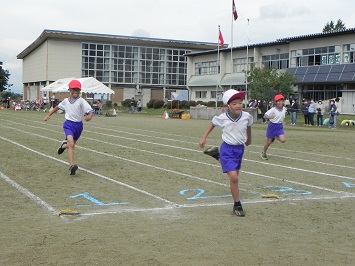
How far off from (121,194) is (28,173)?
294cm

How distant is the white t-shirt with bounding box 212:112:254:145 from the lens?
7363 mm

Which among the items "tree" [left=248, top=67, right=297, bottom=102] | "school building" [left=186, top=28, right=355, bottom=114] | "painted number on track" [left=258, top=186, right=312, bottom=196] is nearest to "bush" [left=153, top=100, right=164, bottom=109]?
"school building" [left=186, top=28, right=355, bottom=114]

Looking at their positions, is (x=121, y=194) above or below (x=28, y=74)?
below

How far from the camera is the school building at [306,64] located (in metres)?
50.0

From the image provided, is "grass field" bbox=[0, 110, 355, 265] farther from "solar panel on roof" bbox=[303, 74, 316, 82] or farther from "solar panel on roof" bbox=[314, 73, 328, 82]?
"solar panel on roof" bbox=[303, 74, 316, 82]

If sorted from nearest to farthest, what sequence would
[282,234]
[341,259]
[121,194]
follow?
[341,259] < [282,234] < [121,194]

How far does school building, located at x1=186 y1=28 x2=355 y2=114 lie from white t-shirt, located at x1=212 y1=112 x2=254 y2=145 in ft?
138

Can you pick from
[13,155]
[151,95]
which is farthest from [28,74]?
[13,155]

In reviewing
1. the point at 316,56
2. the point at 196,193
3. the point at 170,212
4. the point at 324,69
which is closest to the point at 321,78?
the point at 324,69

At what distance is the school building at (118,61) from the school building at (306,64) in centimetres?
1683

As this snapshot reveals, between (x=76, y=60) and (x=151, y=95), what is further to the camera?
(x=151, y=95)

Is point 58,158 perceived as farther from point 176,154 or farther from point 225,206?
point 225,206

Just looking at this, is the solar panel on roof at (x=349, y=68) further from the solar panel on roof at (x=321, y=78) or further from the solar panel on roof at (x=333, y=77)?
the solar panel on roof at (x=321, y=78)

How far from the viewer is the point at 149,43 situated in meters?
85.9
